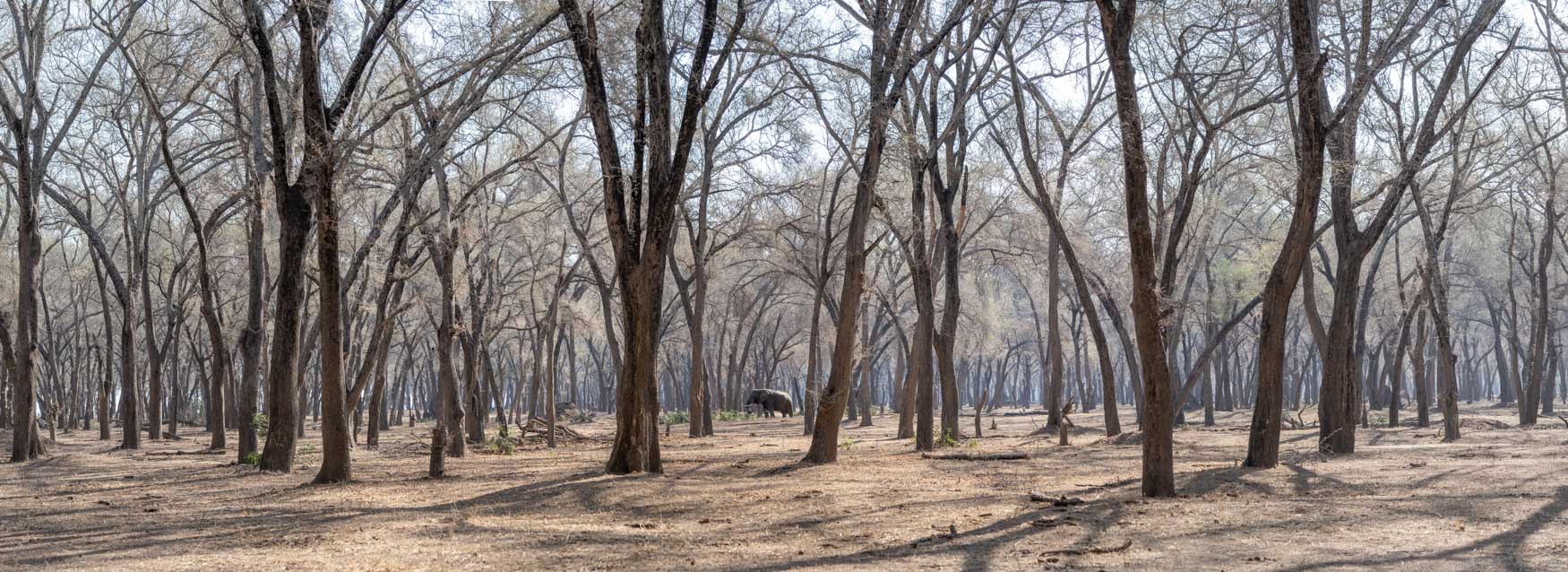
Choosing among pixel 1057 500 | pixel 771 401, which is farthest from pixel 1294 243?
pixel 771 401

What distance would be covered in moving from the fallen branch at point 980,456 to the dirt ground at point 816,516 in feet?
1.04

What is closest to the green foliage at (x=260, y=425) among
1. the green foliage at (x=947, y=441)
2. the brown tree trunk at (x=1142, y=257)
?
the green foliage at (x=947, y=441)

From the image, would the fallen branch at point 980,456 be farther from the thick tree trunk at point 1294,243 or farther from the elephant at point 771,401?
the elephant at point 771,401

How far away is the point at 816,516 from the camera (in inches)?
370

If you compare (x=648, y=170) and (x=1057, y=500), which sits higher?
(x=648, y=170)

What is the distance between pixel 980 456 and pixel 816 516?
688cm

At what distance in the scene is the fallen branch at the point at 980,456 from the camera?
15.7 metres

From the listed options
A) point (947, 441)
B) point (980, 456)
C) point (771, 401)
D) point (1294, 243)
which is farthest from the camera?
point (771, 401)

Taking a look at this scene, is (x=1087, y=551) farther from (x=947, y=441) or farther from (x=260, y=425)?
(x=260, y=425)

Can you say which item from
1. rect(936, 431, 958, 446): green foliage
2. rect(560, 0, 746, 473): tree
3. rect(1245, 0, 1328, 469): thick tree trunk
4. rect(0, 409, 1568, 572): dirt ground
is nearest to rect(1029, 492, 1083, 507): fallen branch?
rect(0, 409, 1568, 572): dirt ground

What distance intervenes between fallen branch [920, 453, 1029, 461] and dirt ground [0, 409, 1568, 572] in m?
0.32

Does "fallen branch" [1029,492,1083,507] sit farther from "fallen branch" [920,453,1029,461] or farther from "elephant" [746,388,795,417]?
"elephant" [746,388,795,417]

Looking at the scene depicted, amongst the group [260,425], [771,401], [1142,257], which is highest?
[1142,257]

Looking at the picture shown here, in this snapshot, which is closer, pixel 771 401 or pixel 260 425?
pixel 260 425
